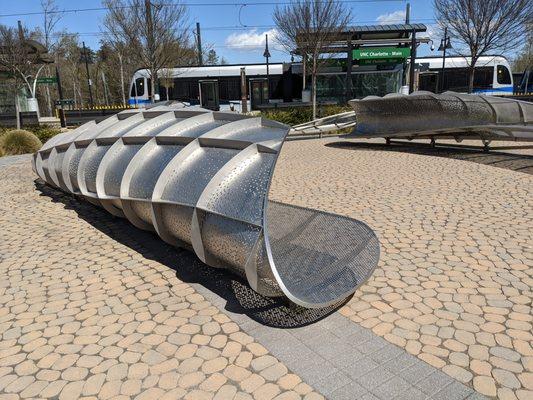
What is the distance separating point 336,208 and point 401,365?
157 inches

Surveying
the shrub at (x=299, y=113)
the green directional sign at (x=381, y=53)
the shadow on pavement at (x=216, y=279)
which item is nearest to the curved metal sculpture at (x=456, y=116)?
the shrub at (x=299, y=113)

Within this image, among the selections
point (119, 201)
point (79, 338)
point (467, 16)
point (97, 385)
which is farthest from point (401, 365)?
point (467, 16)

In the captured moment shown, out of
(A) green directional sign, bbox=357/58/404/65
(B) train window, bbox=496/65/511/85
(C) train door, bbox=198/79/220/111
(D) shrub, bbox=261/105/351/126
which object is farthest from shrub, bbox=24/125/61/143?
(B) train window, bbox=496/65/511/85

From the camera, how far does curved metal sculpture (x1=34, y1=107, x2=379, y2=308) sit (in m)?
3.54

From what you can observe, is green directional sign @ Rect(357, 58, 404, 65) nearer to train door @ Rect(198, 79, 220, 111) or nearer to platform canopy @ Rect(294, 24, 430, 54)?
platform canopy @ Rect(294, 24, 430, 54)

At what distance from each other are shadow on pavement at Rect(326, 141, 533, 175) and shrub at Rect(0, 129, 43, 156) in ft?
36.1

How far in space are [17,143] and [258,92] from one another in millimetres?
13513

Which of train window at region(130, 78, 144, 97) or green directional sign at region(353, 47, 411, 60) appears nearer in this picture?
train window at region(130, 78, 144, 97)

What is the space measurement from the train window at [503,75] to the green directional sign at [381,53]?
5.44 m

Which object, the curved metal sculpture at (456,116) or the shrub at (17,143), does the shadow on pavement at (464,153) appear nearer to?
the curved metal sculpture at (456,116)

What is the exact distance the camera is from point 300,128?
17.0 m

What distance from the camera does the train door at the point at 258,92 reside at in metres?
24.3

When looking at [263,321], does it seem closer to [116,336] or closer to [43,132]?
[116,336]

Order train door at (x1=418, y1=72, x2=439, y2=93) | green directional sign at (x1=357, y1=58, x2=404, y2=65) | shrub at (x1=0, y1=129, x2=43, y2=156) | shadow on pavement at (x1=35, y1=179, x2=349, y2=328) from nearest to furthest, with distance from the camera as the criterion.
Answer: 1. shadow on pavement at (x1=35, y1=179, x2=349, y2=328)
2. shrub at (x1=0, y1=129, x2=43, y2=156)
3. green directional sign at (x1=357, y1=58, x2=404, y2=65)
4. train door at (x1=418, y1=72, x2=439, y2=93)
